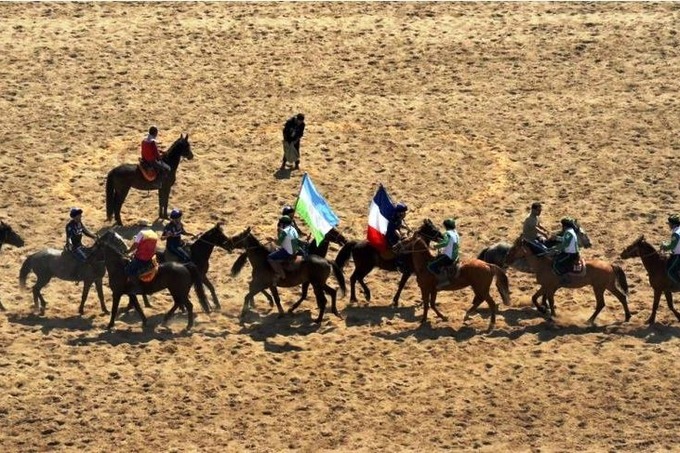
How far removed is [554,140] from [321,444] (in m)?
17.3

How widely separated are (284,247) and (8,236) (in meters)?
6.41

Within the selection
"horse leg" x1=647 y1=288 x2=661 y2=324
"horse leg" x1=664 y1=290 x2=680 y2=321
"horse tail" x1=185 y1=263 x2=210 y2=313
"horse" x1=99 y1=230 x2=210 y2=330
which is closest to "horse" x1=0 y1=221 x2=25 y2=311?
"horse" x1=99 y1=230 x2=210 y2=330

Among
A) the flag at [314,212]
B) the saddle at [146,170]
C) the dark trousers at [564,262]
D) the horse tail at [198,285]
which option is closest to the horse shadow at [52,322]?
the horse tail at [198,285]

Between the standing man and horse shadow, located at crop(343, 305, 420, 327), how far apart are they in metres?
7.91

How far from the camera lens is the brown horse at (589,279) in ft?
119

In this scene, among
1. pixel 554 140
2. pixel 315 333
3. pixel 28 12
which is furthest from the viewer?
pixel 28 12

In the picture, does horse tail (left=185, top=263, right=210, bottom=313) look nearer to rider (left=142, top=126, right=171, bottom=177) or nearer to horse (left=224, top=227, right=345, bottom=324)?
horse (left=224, top=227, right=345, bottom=324)

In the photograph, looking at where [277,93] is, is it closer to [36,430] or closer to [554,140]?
[554,140]

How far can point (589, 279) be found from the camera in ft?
119

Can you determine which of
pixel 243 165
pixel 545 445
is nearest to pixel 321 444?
pixel 545 445

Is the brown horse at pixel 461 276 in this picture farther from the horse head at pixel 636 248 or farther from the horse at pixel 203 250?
the horse at pixel 203 250

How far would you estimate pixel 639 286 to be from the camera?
127 ft

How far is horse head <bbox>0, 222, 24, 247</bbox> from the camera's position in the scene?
37906mm

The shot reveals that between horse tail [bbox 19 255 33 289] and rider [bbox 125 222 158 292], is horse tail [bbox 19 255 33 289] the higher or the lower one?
the lower one
